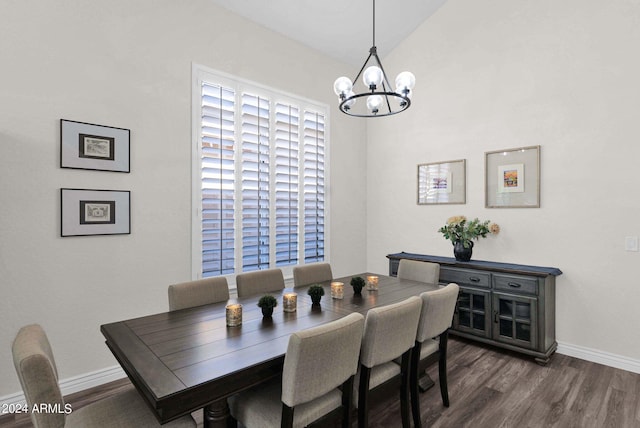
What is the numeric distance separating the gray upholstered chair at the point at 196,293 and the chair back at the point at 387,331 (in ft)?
3.83

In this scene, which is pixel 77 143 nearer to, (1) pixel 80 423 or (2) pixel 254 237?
(2) pixel 254 237

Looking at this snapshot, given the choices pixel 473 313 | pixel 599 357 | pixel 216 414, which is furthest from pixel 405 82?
pixel 599 357

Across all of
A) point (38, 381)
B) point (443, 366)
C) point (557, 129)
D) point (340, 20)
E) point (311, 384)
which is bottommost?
point (443, 366)

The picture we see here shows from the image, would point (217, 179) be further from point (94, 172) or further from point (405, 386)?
point (405, 386)

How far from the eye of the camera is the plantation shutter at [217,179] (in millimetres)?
3223

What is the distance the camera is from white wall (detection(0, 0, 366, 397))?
2344 millimetres

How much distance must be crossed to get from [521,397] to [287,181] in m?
2.94

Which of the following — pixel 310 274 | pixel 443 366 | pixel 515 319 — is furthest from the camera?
pixel 515 319

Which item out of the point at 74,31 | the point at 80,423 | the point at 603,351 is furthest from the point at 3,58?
the point at 603,351

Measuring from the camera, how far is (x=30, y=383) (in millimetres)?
1192

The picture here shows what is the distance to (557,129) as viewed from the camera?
3229mm

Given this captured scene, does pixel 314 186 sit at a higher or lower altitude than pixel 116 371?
higher

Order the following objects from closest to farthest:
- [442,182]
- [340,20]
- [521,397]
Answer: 1. [521,397]
2. [340,20]
3. [442,182]

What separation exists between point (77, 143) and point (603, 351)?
4822 millimetres
